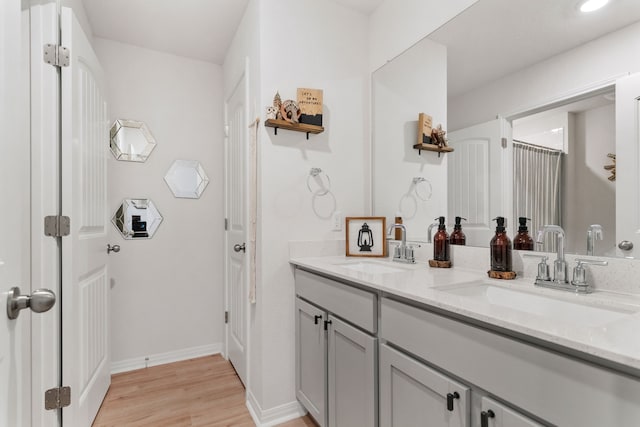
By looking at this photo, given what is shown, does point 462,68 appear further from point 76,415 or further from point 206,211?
point 76,415

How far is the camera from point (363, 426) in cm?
129

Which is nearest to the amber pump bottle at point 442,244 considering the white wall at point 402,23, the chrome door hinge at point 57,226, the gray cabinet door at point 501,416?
the gray cabinet door at point 501,416

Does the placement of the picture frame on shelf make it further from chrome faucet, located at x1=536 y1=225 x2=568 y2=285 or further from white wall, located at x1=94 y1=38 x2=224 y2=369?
white wall, located at x1=94 y1=38 x2=224 y2=369

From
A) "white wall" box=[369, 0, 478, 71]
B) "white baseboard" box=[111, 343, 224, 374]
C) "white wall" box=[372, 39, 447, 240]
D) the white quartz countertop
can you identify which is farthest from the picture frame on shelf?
"white baseboard" box=[111, 343, 224, 374]

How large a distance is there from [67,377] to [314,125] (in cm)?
176

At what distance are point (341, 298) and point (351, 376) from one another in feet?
1.07

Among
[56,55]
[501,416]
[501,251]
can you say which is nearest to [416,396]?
[501,416]

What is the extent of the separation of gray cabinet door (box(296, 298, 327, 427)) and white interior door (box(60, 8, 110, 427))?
3.60 ft

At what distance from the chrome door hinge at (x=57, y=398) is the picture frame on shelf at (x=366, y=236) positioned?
5.09 feet

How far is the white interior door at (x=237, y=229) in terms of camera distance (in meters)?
2.21

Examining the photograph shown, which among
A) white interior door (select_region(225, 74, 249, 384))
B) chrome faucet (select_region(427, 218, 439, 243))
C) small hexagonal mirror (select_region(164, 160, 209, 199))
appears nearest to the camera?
chrome faucet (select_region(427, 218, 439, 243))

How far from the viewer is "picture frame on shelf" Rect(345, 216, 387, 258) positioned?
1.99 metres

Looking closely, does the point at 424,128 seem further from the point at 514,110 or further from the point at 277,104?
the point at 277,104

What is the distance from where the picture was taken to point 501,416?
0.78m
